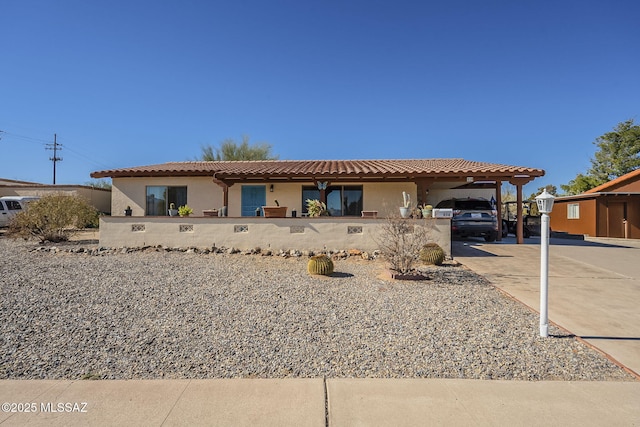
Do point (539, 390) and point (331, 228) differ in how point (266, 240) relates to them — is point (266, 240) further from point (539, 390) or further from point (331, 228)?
point (539, 390)

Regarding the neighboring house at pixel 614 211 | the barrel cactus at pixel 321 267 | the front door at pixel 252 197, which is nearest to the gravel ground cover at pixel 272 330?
the barrel cactus at pixel 321 267

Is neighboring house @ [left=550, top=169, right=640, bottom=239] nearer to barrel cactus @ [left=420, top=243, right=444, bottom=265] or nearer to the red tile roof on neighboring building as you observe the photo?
the red tile roof on neighboring building

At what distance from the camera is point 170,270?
819 centimetres

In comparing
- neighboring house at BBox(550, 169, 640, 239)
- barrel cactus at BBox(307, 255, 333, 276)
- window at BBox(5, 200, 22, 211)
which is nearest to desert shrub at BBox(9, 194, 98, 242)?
window at BBox(5, 200, 22, 211)

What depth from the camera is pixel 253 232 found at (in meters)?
11.1

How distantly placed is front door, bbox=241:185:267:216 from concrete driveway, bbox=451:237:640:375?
831 cm

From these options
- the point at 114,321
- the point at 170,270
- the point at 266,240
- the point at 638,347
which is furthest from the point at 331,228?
the point at 638,347

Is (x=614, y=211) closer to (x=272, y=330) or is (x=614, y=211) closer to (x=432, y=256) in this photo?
(x=432, y=256)

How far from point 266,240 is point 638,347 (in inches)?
353

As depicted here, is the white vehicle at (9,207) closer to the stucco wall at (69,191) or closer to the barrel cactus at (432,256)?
the stucco wall at (69,191)

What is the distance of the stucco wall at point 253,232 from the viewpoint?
1081 cm

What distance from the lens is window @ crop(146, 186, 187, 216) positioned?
15.5 metres

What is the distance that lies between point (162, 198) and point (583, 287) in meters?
15.5

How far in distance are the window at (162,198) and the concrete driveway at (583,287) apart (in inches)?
469
